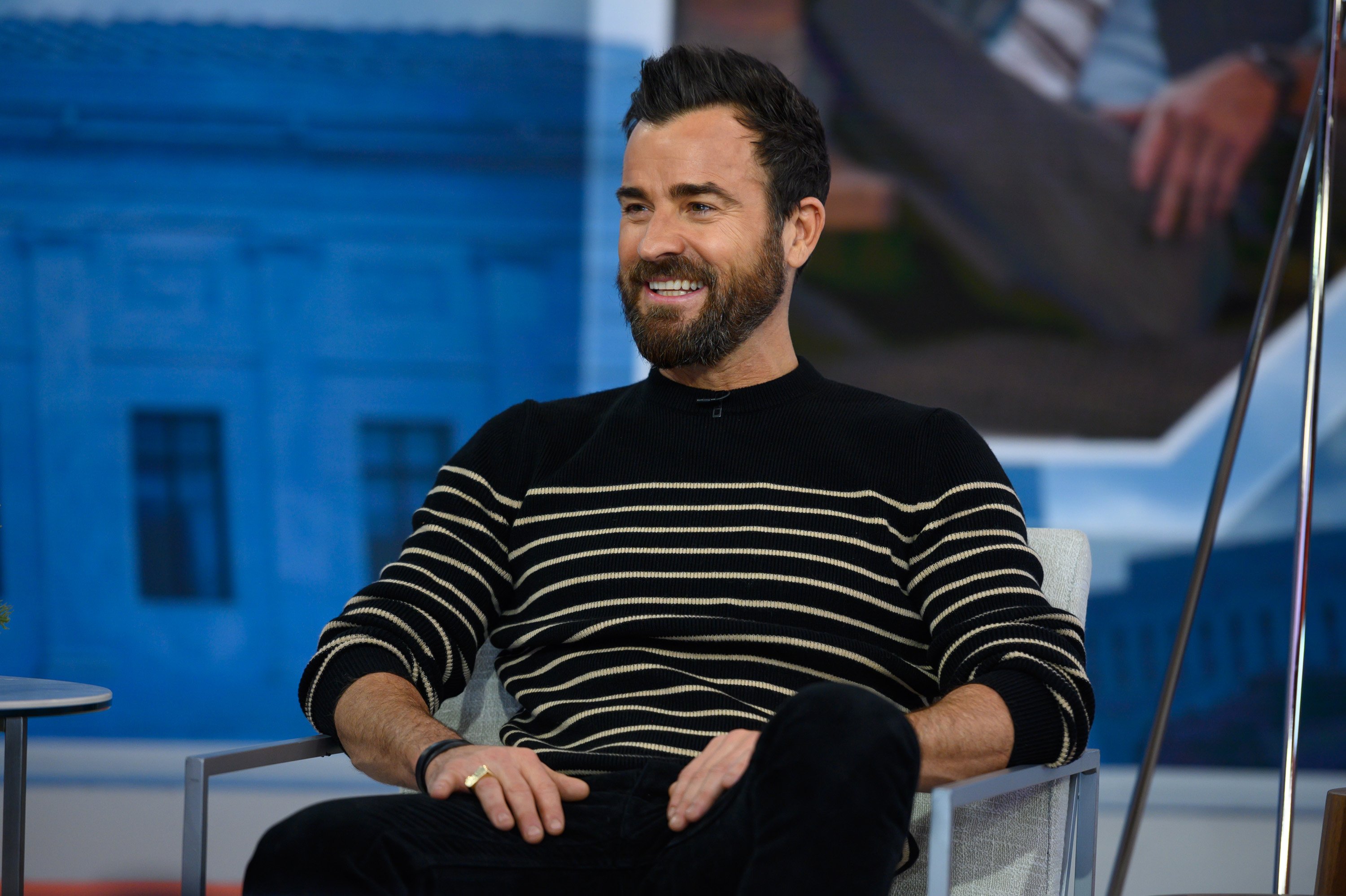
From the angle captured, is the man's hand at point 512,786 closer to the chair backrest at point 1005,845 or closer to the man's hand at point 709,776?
the man's hand at point 709,776

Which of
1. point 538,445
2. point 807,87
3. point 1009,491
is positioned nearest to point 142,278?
point 807,87

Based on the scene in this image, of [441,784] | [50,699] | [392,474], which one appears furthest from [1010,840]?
[392,474]

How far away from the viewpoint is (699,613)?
143 centimetres

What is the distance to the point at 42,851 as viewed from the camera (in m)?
3.11

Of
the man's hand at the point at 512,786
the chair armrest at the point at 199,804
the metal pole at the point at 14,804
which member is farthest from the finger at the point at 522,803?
the metal pole at the point at 14,804

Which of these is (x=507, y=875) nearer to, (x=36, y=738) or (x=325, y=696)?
(x=325, y=696)

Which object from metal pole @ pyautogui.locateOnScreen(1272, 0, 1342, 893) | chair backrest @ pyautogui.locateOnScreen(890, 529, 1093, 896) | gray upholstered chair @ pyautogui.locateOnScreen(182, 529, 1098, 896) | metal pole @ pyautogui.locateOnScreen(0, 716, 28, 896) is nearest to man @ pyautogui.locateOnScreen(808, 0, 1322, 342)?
metal pole @ pyautogui.locateOnScreen(1272, 0, 1342, 893)

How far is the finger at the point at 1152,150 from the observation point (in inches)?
125

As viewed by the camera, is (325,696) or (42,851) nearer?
(325,696)

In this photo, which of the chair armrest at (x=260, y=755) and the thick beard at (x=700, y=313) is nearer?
the chair armrest at (x=260, y=755)

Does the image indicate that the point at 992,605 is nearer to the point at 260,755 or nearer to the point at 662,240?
the point at 662,240

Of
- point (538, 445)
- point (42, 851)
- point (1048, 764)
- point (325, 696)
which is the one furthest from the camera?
point (42, 851)

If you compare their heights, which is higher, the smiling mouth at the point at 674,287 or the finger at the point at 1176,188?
the finger at the point at 1176,188

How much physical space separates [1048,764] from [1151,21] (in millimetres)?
2512
